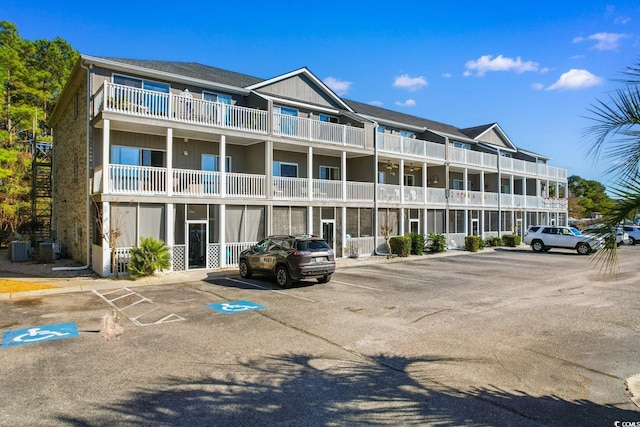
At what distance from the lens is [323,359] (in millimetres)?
6199

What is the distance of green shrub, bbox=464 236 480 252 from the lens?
26.9 metres

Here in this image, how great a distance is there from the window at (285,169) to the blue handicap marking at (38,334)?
567 inches

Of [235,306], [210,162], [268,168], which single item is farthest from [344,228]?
[235,306]

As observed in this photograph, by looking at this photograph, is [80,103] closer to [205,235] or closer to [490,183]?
[205,235]

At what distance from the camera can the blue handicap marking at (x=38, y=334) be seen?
23.3 feet

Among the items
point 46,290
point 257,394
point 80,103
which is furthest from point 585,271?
point 80,103

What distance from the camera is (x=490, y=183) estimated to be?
37469mm

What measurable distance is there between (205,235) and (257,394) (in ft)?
42.7

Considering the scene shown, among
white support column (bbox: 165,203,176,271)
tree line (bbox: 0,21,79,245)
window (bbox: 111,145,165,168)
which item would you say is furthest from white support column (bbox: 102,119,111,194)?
tree line (bbox: 0,21,79,245)

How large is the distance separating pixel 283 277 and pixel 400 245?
11.5 metres

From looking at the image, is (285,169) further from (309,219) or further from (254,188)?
(254,188)

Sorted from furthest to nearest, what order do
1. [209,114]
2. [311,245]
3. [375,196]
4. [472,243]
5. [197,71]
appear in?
1. [472,243]
2. [375,196]
3. [197,71]
4. [209,114]
5. [311,245]

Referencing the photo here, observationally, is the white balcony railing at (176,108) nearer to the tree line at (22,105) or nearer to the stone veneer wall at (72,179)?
the stone veneer wall at (72,179)

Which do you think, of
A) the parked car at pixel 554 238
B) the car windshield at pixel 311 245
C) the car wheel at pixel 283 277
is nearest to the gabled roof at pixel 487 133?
the parked car at pixel 554 238
